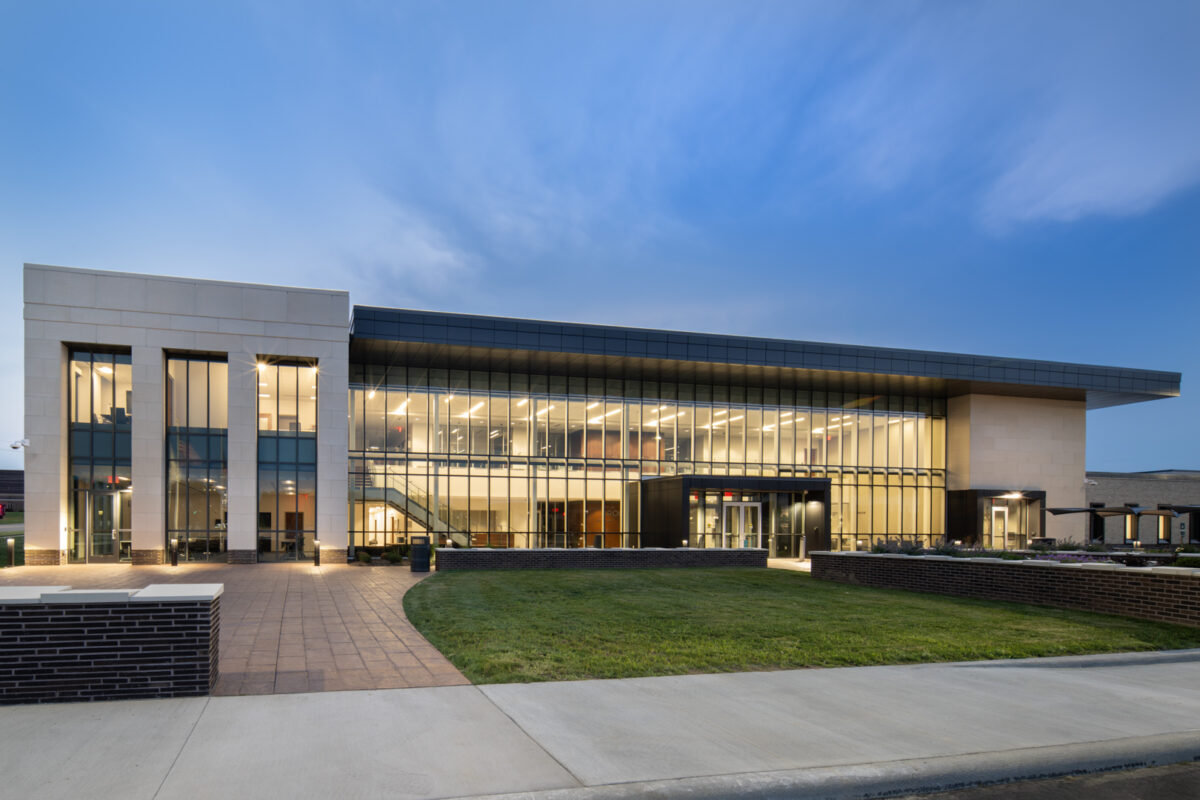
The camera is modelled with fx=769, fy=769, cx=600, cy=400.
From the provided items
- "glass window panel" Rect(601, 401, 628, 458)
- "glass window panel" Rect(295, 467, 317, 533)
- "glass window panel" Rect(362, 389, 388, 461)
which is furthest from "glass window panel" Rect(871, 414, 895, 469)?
"glass window panel" Rect(295, 467, 317, 533)

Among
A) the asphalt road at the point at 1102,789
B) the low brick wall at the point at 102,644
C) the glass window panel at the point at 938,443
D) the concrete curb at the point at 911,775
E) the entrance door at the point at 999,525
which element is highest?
the glass window panel at the point at 938,443

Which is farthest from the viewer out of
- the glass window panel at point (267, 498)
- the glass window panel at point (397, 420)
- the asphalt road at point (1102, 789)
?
the glass window panel at point (397, 420)

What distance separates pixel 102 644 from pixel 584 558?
62.3ft

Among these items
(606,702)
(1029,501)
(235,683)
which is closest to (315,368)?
(235,683)

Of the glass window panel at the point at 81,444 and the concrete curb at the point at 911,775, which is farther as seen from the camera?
the glass window panel at the point at 81,444

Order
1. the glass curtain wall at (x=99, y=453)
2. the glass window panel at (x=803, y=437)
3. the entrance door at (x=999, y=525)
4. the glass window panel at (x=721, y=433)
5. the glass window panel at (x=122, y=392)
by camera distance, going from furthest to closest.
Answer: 1. the entrance door at (x=999, y=525)
2. the glass window panel at (x=803, y=437)
3. the glass window panel at (x=721, y=433)
4. the glass window panel at (x=122, y=392)
5. the glass curtain wall at (x=99, y=453)

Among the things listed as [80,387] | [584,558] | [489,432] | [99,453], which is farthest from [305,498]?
[584,558]

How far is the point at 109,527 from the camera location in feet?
87.9

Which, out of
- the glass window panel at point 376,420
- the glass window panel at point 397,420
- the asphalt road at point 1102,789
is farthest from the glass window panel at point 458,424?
the asphalt road at point 1102,789

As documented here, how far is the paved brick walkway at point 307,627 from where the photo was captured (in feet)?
29.5

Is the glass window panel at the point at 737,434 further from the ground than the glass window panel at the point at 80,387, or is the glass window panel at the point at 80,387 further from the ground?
the glass window panel at the point at 80,387

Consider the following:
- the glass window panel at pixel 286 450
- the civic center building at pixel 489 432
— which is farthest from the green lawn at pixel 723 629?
the civic center building at pixel 489 432

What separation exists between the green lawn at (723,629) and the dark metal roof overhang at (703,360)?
11657mm

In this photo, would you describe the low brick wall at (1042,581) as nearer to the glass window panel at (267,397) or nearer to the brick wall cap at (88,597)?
the brick wall cap at (88,597)
